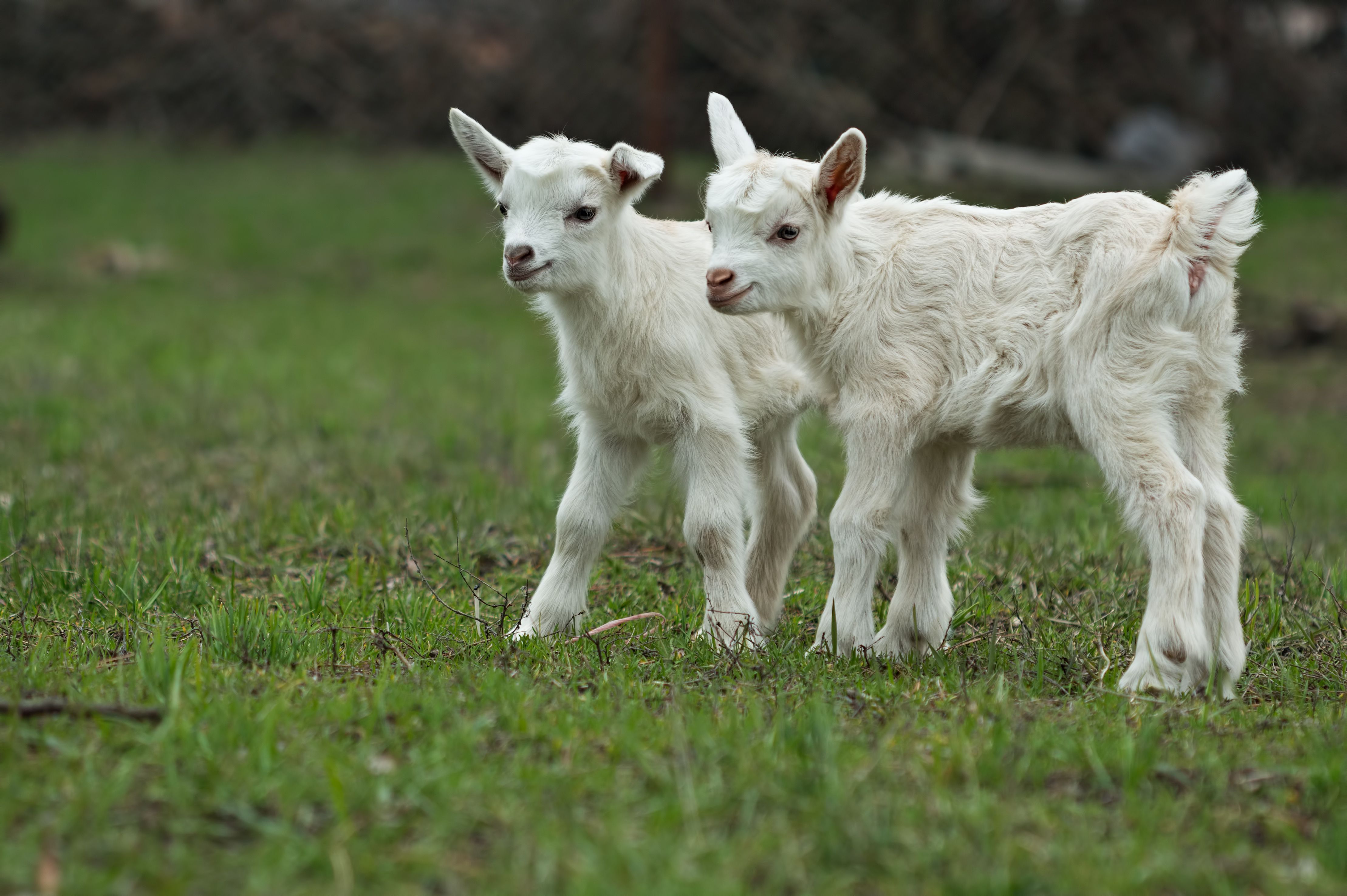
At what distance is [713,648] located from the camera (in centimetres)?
498

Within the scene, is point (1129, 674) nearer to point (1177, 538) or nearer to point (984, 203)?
point (1177, 538)

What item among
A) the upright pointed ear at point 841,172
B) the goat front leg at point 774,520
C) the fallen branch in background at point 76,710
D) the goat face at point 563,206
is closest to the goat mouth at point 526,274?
the goat face at point 563,206

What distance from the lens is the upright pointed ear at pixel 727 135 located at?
532 cm

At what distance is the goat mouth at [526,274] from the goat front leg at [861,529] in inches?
50.5

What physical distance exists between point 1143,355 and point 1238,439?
727 cm

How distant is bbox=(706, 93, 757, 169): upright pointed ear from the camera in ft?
17.5

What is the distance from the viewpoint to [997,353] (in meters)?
4.78

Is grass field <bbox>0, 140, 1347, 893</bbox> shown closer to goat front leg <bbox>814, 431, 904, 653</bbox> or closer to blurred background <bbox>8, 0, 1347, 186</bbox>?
goat front leg <bbox>814, 431, 904, 653</bbox>

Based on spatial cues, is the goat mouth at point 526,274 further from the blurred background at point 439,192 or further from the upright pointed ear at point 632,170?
the blurred background at point 439,192

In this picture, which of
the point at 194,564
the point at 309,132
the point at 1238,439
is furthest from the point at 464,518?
the point at 309,132

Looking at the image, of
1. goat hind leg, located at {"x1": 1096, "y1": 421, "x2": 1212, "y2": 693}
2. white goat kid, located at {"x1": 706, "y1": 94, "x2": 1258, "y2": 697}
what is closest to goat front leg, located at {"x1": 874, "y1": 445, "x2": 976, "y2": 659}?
white goat kid, located at {"x1": 706, "y1": 94, "x2": 1258, "y2": 697}

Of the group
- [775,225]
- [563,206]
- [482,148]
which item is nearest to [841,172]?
[775,225]

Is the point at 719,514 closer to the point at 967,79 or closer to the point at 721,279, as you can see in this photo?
the point at 721,279

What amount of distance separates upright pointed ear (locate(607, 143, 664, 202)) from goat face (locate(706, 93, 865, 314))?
341mm
